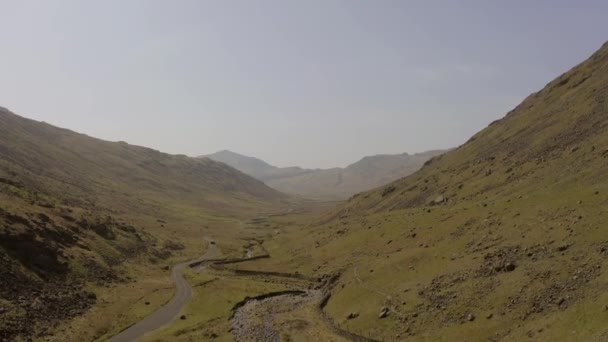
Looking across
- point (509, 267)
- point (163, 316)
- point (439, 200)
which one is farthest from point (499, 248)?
point (163, 316)

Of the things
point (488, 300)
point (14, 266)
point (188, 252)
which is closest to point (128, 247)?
point (188, 252)

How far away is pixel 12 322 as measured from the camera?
56094 millimetres

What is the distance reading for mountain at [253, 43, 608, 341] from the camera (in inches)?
1747

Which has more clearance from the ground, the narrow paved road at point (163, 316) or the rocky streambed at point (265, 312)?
the narrow paved road at point (163, 316)

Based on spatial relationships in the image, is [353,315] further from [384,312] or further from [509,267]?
[509,267]

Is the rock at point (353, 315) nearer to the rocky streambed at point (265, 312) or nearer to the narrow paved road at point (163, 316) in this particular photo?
the rocky streambed at point (265, 312)

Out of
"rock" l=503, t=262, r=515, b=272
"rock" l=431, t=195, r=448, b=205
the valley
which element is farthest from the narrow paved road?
"rock" l=431, t=195, r=448, b=205

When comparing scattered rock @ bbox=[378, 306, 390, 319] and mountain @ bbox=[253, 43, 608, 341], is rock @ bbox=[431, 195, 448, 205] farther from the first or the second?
scattered rock @ bbox=[378, 306, 390, 319]

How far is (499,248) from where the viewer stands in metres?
60.0

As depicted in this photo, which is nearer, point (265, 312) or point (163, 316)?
point (163, 316)

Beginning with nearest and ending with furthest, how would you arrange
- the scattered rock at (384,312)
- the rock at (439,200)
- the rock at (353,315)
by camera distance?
1. the scattered rock at (384,312)
2. the rock at (353,315)
3. the rock at (439,200)

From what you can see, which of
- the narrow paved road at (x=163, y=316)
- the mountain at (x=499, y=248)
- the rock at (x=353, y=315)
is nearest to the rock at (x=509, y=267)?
the mountain at (x=499, y=248)

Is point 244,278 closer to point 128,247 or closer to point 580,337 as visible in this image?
point 128,247

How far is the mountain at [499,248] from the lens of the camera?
44.4 meters
